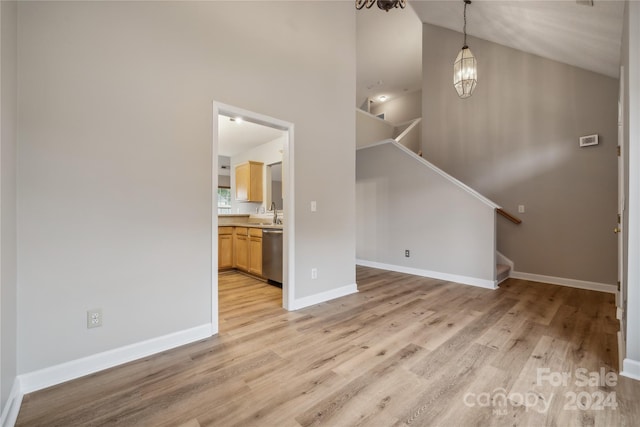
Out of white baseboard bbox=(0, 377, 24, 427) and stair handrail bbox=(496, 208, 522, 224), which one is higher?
stair handrail bbox=(496, 208, 522, 224)

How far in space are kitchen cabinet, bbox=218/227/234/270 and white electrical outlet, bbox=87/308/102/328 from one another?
10.3 feet

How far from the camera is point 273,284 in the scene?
418 centimetres

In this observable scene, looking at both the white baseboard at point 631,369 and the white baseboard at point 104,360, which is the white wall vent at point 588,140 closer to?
the white baseboard at point 631,369

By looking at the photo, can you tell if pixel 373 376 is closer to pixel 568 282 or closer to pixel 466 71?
pixel 466 71

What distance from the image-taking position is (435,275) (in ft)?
14.3

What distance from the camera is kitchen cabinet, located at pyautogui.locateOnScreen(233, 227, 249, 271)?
4793 mm

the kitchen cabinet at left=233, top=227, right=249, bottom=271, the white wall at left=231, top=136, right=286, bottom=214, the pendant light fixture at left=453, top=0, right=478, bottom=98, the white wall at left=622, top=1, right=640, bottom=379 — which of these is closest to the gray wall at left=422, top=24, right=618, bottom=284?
the pendant light fixture at left=453, top=0, right=478, bottom=98

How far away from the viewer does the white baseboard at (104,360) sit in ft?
5.58

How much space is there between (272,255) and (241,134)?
8.07 ft

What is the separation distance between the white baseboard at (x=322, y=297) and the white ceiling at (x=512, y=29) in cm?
379

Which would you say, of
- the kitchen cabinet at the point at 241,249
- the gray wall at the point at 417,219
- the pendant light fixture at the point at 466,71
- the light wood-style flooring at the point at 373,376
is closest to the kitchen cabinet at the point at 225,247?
the kitchen cabinet at the point at 241,249

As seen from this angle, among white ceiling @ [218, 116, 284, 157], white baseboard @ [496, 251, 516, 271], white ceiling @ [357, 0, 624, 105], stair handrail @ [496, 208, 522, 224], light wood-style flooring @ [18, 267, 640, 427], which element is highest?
white ceiling @ [357, 0, 624, 105]

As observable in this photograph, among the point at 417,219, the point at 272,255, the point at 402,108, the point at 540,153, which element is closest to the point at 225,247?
the point at 272,255

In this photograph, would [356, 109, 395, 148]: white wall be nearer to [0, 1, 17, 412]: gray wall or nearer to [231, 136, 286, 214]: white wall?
[231, 136, 286, 214]: white wall
